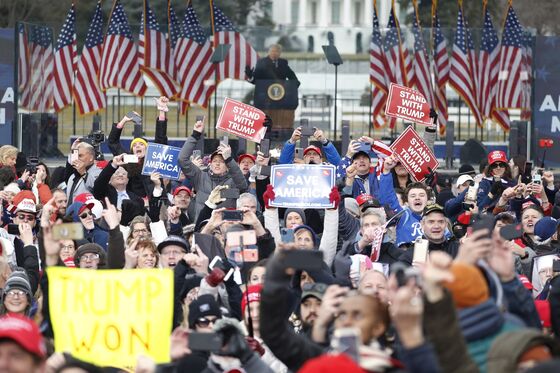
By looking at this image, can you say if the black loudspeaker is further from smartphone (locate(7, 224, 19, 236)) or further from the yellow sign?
the yellow sign

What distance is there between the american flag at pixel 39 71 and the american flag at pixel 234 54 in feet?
10.6

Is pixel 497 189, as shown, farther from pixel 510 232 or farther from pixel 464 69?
pixel 464 69

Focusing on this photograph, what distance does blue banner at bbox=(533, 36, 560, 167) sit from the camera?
24859 millimetres

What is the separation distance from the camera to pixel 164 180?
18656 millimetres

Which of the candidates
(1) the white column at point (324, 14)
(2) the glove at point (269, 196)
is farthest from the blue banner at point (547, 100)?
(1) the white column at point (324, 14)

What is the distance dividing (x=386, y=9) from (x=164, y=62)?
54499 mm

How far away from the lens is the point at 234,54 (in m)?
30.3

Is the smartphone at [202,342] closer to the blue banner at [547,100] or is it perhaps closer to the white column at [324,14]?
the blue banner at [547,100]

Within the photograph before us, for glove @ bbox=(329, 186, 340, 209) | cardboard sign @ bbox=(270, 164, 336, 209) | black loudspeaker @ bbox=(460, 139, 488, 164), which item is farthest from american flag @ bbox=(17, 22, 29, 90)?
glove @ bbox=(329, 186, 340, 209)

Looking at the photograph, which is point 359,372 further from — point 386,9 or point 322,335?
point 386,9

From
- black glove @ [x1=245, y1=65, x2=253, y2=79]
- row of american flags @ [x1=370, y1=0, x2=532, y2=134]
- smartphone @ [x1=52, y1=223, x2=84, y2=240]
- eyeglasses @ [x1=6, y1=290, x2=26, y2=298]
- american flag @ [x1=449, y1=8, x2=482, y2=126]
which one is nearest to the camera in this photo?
smartphone @ [x1=52, y1=223, x2=84, y2=240]

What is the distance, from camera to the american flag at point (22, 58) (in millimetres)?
25891

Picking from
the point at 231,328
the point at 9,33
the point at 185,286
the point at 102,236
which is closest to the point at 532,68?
the point at 9,33

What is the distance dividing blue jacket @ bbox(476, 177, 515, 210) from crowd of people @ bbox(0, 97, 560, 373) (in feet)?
0.06
